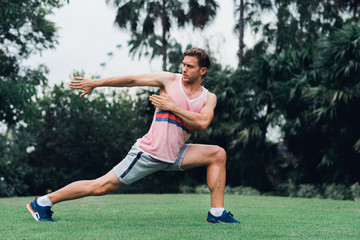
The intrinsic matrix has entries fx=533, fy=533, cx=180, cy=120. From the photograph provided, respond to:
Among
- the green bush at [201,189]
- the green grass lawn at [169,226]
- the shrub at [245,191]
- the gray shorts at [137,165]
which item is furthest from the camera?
the green bush at [201,189]

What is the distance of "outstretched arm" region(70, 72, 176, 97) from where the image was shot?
548 cm

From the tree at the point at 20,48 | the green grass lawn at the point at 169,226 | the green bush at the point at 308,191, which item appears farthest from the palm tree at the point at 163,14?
the green grass lawn at the point at 169,226

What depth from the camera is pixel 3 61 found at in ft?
67.3

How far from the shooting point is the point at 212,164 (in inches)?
223

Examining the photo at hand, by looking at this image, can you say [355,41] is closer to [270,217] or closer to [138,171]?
[270,217]

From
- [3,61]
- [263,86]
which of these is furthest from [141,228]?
[3,61]

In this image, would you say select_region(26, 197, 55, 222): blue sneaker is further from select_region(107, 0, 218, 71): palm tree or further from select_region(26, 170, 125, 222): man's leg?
select_region(107, 0, 218, 71): palm tree

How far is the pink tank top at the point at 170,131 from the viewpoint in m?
5.36

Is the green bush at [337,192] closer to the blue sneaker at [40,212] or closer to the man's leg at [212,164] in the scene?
the man's leg at [212,164]

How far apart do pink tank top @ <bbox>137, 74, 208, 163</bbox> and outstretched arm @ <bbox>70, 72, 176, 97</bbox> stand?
12 cm

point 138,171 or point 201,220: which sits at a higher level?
point 138,171

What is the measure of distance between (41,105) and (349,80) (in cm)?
1644

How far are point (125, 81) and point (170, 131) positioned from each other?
0.71 meters

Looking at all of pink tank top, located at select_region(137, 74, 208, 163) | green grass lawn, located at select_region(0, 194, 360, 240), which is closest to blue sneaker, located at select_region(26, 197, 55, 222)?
green grass lawn, located at select_region(0, 194, 360, 240)
